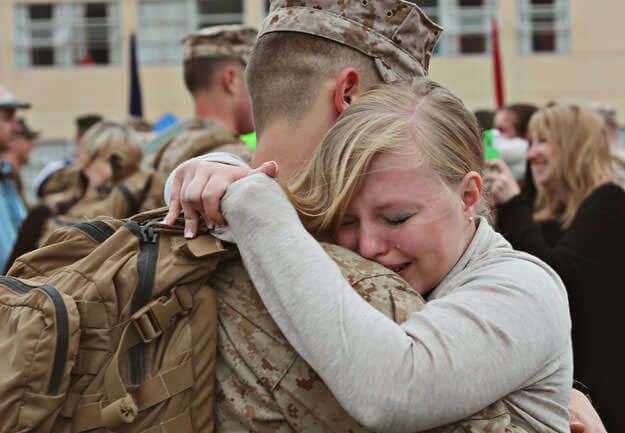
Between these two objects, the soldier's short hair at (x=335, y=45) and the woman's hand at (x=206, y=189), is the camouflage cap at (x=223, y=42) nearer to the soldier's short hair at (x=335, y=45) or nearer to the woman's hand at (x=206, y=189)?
the soldier's short hair at (x=335, y=45)

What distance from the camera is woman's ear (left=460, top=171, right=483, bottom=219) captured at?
65.6 inches

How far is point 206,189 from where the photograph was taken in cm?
145

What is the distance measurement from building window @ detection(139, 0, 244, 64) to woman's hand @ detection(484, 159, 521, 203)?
52.0 ft

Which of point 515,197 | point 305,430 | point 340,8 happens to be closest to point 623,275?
point 515,197

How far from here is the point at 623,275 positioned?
3551 mm

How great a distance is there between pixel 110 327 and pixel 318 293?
1.32 ft

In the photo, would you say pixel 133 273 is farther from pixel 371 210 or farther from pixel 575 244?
pixel 575 244

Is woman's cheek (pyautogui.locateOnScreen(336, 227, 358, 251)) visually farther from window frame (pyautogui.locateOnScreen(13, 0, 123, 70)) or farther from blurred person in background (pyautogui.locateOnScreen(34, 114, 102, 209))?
window frame (pyautogui.locateOnScreen(13, 0, 123, 70))

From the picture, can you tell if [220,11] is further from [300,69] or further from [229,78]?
[300,69]

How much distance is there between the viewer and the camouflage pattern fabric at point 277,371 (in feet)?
4.50

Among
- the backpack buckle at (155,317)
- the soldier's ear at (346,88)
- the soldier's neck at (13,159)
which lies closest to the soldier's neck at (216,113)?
the soldier's ear at (346,88)

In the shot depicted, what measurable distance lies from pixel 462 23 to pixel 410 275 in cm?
1812

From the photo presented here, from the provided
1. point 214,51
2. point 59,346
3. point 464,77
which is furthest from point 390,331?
point 464,77

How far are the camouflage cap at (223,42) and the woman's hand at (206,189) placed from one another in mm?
2542
